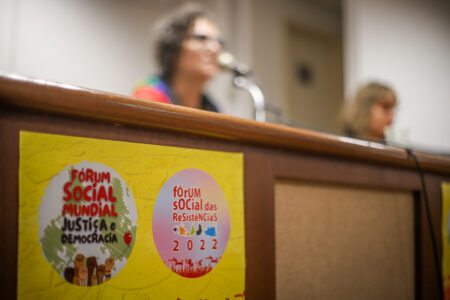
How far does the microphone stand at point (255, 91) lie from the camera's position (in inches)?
65.1

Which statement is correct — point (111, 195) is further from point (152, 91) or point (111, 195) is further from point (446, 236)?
point (152, 91)

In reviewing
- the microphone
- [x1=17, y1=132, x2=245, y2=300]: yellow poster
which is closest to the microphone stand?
the microphone

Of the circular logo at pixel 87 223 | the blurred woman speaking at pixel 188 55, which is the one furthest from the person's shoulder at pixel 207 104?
the circular logo at pixel 87 223

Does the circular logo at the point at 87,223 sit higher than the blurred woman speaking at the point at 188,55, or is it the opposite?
the blurred woman speaking at the point at 188,55

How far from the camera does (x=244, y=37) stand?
328 cm

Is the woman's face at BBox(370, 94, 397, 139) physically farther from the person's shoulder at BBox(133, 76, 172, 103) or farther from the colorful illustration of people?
the colorful illustration of people

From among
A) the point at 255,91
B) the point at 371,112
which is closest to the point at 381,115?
the point at 371,112

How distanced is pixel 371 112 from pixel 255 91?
67cm

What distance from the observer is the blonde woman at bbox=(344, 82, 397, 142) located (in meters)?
2.10

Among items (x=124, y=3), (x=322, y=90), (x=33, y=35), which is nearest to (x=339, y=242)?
(x=33, y=35)

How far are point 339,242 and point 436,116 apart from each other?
8.33 ft

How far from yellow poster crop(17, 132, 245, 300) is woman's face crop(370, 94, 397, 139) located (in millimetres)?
1566

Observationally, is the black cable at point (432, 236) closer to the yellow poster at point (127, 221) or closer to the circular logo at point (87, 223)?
the yellow poster at point (127, 221)

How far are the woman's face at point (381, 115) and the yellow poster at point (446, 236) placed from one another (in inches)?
43.9
